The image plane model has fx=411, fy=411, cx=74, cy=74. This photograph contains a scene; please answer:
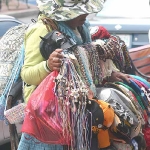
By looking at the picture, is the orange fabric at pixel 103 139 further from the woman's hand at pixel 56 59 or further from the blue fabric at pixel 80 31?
the blue fabric at pixel 80 31

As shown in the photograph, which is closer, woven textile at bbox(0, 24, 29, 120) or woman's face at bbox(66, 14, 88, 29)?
woman's face at bbox(66, 14, 88, 29)

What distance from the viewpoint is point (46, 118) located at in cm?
228

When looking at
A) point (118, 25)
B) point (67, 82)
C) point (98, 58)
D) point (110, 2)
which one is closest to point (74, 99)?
point (67, 82)

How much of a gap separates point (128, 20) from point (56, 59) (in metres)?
4.00

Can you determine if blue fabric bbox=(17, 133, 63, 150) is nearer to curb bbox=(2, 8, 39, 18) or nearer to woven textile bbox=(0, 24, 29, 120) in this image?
woven textile bbox=(0, 24, 29, 120)

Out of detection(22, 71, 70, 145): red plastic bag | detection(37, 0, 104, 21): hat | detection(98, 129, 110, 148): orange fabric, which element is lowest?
detection(98, 129, 110, 148): orange fabric

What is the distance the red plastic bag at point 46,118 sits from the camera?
2279 millimetres

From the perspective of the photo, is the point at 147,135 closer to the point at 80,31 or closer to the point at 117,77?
the point at 117,77

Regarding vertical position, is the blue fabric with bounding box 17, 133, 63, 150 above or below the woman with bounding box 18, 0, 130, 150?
below

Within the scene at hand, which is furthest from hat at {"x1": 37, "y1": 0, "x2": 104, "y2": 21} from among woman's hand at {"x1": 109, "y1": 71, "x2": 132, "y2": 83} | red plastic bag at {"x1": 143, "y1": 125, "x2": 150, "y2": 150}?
red plastic bag at {"x1": 143, "y1": 125, "x2": 150, "y2": 150}

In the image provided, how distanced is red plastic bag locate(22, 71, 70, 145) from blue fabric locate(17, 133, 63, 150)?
196mm

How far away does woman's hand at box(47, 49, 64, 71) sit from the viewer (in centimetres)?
229

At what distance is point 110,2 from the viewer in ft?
22.7

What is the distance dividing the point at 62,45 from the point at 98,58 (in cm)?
35
